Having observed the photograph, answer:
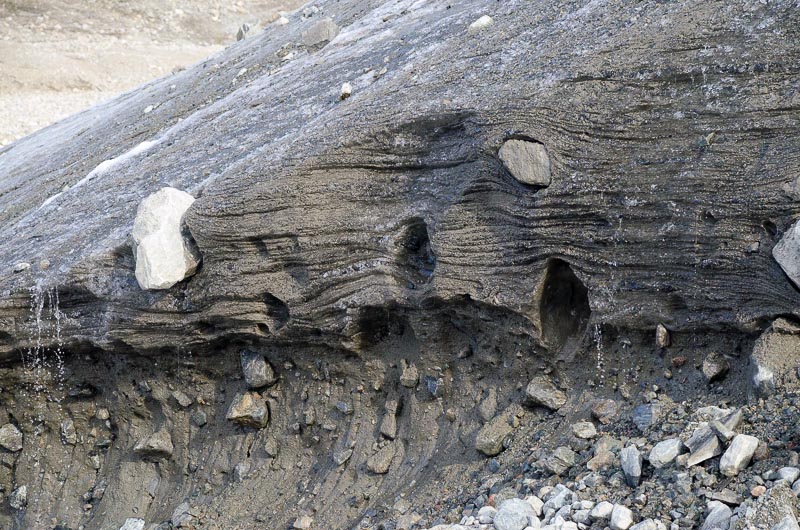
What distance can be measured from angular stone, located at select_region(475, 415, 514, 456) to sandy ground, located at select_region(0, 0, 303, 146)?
19.8m

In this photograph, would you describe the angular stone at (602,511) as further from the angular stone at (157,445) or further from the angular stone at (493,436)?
the angular stone at (157,445)

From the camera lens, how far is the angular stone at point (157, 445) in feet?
29.5

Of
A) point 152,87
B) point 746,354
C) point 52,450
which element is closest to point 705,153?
point 746,354

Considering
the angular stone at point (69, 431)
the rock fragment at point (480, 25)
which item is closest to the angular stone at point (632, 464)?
the rock fragment at point (480, 25)

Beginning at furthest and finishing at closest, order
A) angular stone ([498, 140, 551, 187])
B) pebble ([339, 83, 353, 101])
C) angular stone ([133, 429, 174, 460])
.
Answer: angular stone ([133, 429, 174, 460]), pebble ([339, 83, 353, 101]), angular stone ([498, 140, 551, 187])

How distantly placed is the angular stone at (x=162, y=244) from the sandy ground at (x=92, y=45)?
677 inches

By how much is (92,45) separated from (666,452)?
91.8 feet

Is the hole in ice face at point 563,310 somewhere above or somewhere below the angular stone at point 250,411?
above

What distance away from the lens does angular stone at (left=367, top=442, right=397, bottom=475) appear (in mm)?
7422

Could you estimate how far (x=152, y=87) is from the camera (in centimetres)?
1454

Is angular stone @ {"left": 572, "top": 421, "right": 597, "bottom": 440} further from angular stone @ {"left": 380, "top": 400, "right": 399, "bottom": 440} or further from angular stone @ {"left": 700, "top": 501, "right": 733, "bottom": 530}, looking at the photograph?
angular stone @ {"left": 380, "top": 400, "right": 399, "bottom": 440}

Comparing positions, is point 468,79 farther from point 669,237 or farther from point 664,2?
point 669,237

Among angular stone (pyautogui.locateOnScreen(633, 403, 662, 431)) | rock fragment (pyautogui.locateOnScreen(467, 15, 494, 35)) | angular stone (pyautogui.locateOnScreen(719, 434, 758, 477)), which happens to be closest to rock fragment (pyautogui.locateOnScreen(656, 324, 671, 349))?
angular stone (pyautogui.locateOnScreen(633, 403, 662, 431))

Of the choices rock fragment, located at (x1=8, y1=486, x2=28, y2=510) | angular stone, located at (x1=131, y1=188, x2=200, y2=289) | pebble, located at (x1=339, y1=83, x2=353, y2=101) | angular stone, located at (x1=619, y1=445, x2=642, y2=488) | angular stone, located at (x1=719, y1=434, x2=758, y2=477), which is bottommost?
rock fragment, located at (x1=8, y1=486, x2=28, y2=510)
